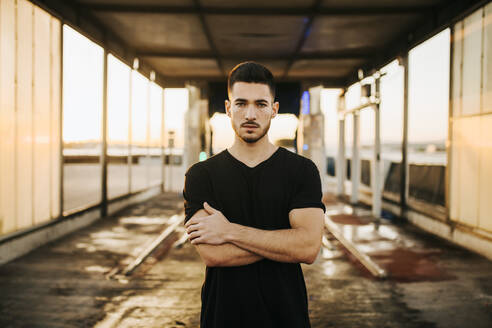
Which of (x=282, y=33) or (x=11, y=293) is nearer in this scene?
(x=11, y=293)

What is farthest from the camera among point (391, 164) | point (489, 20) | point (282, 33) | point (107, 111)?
point (391, 164)

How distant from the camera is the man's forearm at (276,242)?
115 cm

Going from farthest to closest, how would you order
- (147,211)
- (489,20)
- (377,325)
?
(147,211) → (489,20) → (377,325)

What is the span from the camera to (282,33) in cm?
617

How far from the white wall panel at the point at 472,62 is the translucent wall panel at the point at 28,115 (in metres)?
5.70

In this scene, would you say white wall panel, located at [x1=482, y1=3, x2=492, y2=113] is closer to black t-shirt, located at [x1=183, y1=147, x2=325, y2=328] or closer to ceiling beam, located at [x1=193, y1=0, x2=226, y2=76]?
ceiling beam, located at [x1=193, y1=0, x2=226, y2=76]

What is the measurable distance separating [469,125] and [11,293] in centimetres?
562

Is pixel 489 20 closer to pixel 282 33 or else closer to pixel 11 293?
pixel 282 33

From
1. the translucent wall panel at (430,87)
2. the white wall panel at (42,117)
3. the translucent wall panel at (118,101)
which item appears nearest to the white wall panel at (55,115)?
the white wall panel at (42,117)

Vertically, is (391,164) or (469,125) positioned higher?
(469,125)

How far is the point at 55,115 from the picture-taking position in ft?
16.8

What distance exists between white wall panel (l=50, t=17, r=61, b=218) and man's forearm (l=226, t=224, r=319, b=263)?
4.80m

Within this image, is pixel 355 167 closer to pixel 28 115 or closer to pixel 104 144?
pixel 104 144

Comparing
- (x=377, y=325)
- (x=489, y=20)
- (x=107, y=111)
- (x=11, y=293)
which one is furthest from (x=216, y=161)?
(x=107, y=111)
